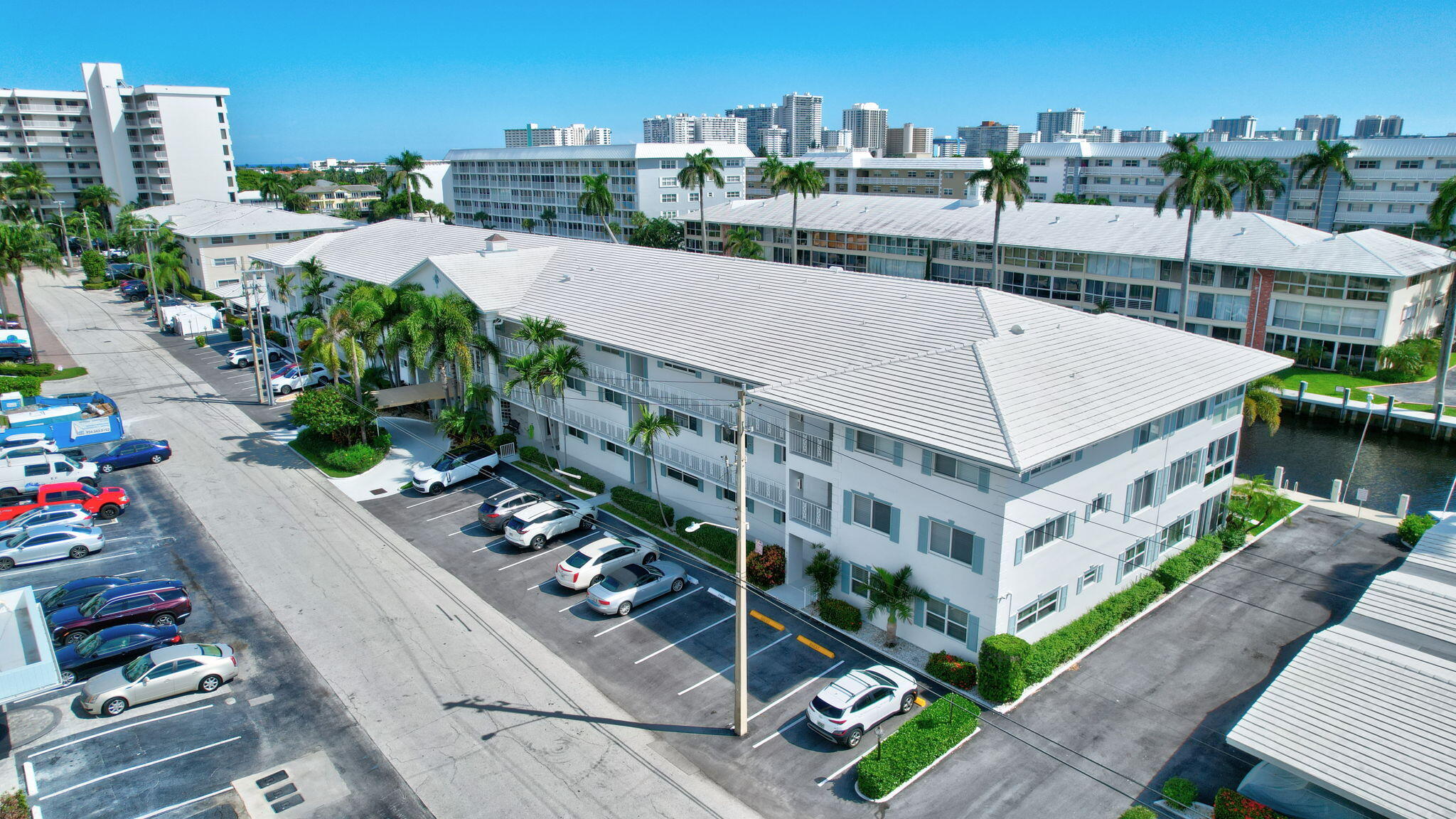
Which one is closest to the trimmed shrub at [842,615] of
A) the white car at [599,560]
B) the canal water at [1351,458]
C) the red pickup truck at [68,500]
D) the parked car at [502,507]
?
the white car at [599,560]

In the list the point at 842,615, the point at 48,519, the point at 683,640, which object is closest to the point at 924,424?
the point at 842,615

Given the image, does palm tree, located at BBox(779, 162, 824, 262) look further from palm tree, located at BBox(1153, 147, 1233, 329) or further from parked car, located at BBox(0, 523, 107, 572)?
parked car, located at BBox(0, 523, 107, 572)

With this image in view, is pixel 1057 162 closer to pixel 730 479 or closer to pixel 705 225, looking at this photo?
pixel 705 225

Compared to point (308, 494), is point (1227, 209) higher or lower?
higher

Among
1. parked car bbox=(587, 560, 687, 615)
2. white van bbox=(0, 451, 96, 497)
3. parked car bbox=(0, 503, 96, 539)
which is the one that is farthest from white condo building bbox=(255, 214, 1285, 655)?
white van bbox=(0, 451, 96, 497)

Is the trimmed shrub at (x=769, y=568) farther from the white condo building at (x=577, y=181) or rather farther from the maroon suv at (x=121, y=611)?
the white condo building at (x=577, y=181)

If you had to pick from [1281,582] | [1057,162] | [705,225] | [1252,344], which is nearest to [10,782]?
[1281,582]

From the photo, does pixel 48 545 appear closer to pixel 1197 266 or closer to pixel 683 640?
pixel 683 640
